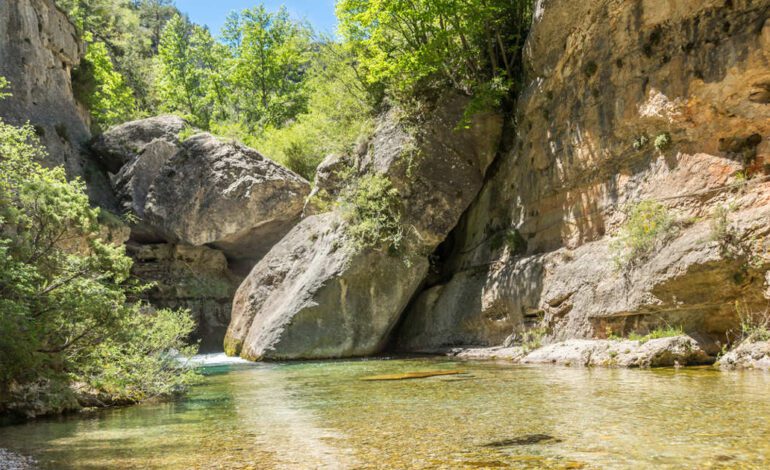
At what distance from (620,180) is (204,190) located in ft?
61.9

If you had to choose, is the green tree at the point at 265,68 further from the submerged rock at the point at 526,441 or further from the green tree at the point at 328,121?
the submerged rock at the point at 526,441

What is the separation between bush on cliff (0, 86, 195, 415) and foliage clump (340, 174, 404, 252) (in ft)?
32.5

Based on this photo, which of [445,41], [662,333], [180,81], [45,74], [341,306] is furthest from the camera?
[180,81]

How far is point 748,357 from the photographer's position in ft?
37.8

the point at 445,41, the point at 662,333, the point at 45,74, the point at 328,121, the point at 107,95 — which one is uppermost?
the point at 107,95

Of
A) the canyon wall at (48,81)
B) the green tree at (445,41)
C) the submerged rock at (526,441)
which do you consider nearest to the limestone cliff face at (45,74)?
the canyon wall at (48,81)

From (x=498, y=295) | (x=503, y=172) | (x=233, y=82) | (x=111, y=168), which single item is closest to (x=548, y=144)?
(x=503, y=172)

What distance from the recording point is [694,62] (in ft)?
47.7

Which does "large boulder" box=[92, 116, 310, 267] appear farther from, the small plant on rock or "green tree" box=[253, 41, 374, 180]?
the small plant on rock

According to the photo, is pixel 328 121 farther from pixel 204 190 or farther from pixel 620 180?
pixel 620 180

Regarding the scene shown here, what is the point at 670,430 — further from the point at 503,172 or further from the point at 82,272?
the point at 503,172

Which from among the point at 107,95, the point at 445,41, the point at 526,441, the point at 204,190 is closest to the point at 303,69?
the point at 107,95

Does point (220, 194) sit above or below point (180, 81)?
below

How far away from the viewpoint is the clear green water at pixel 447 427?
5.77 metres
